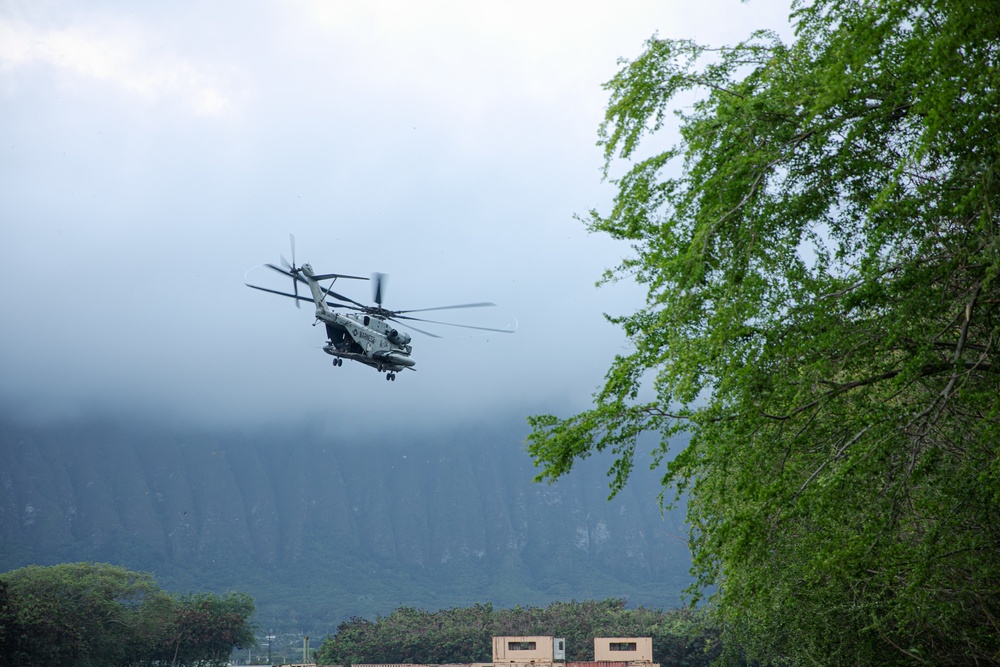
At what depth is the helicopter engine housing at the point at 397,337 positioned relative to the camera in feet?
147

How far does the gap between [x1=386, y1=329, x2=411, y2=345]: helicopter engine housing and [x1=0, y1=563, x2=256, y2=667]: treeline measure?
3654cm

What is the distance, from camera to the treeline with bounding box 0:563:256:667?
237ft

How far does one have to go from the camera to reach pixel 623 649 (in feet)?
263

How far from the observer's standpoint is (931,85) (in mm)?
9359

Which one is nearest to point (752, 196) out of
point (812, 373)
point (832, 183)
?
point (832, 183)

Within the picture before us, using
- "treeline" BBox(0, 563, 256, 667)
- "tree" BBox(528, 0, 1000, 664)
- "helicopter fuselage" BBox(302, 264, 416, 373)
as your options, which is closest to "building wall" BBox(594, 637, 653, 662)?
"treeline" BBox(0, 563, 256, 667)

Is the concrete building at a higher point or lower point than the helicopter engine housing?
lower

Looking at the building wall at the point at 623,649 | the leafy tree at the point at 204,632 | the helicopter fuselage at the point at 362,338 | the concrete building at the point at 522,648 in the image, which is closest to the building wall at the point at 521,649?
the concrete building at the point at 522,648

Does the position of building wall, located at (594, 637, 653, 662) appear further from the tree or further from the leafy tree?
the tree

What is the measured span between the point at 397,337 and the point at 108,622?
51.5 m

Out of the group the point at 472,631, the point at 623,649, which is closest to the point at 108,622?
the point at 472,631

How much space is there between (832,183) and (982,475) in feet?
9.77

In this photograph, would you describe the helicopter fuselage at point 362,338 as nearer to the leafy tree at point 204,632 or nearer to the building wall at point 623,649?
the building wall at point 623,649

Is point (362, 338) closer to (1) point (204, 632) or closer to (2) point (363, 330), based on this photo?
(2) point (363, 330)
